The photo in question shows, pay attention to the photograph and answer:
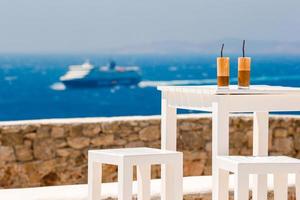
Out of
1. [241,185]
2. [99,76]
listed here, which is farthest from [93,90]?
[241,185]

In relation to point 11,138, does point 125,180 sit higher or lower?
higher

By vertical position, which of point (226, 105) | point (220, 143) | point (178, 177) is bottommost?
point (178, 177)

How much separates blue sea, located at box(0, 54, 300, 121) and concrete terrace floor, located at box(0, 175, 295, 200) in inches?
1253

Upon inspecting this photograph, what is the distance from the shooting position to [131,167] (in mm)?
3932

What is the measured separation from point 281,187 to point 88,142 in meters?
3.41

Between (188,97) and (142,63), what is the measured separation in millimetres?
35403

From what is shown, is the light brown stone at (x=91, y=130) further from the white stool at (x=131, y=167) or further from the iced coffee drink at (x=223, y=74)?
the iced coffee drink at (x=223, y=74)

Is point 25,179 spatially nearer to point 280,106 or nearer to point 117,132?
point 117,132

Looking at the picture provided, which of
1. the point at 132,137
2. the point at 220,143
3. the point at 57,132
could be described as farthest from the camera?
the point at 132,137

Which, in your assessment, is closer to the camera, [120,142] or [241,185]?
[241,185]

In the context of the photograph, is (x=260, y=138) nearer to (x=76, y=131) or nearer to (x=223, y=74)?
(x=223, y=74)

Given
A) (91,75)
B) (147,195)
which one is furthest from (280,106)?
(91,75)

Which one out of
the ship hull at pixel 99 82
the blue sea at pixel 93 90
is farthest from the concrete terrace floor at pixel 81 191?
the blue sea at pixel 93 90

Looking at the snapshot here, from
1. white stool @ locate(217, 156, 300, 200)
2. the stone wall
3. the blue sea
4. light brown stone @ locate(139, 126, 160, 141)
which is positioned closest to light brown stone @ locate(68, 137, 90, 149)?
the stone wall
